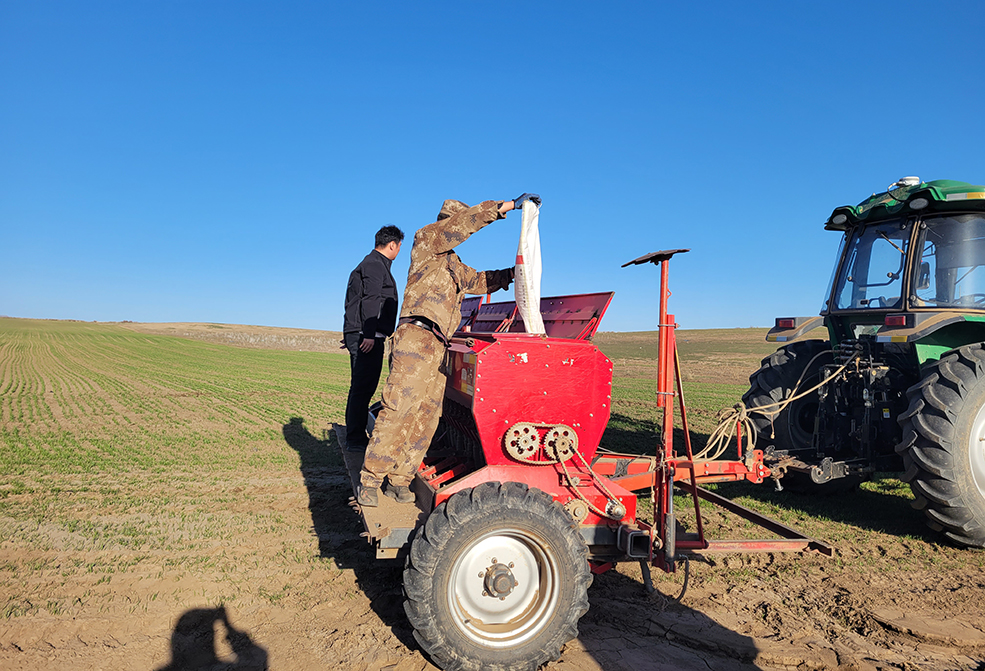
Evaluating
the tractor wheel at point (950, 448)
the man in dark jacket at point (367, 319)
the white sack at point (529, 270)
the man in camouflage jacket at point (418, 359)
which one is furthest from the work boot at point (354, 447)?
the tractor wheel at point (950, 448)

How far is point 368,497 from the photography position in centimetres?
386

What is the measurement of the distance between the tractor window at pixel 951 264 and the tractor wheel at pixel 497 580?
4546 millimetres

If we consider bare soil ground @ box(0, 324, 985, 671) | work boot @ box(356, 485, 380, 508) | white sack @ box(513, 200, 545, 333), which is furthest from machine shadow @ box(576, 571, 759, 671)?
white sack @ box(513, 200, 545, 333)

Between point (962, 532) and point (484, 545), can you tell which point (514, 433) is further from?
point (962, 532)

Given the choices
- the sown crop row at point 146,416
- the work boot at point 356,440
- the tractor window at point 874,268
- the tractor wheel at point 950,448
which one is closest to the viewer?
the tractor wheel at point 950,448

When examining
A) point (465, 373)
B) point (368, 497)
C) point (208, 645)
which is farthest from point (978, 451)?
point (208, 645)

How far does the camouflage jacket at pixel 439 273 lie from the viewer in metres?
3.93

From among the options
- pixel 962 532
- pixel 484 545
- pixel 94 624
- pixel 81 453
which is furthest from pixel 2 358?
pixel 962 532

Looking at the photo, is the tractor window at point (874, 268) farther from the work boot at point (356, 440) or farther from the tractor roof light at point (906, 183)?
the work boot at point (356, 440)

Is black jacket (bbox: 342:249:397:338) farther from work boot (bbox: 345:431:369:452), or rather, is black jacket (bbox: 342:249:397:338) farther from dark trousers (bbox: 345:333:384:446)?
work boot (bbox: 345:431:369:452)

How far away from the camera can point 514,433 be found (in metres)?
3.52

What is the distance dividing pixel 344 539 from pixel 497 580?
2.26m

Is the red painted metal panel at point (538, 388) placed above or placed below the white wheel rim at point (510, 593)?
above

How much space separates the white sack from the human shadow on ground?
7.74 ft
